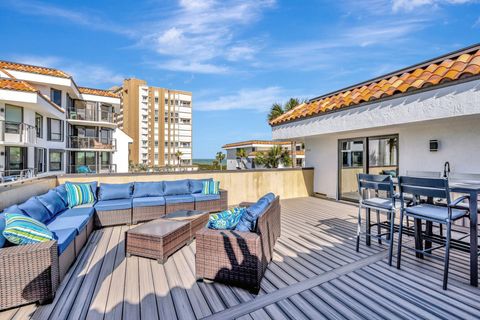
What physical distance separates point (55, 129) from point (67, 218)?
55.8 ft

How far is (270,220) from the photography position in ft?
11.4

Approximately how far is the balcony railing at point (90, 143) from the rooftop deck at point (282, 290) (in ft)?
61.0

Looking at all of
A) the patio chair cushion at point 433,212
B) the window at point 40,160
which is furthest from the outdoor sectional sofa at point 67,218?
the window at point 40,160

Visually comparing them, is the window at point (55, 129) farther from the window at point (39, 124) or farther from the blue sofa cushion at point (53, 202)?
the blue sofa cushion at point (53, 202)

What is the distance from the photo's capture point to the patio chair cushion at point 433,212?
2839 mm

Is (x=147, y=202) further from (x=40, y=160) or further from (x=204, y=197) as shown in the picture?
(x=40, y=160)

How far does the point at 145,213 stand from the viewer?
17.1 ft

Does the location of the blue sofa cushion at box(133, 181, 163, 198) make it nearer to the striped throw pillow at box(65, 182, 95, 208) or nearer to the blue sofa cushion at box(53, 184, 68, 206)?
the striped throw pillow at box(65, 182, 95, 208)

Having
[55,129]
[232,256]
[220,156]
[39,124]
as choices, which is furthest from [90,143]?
[232,256]

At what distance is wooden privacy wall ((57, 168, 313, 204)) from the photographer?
616 centimetres

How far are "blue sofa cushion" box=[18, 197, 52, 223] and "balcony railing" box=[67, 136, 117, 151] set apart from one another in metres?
18.0

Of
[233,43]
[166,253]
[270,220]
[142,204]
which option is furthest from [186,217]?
[233,43]

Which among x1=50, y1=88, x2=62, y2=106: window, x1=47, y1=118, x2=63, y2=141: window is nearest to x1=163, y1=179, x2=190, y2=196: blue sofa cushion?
x1=47, y1=118, x2=63, y2=141: window

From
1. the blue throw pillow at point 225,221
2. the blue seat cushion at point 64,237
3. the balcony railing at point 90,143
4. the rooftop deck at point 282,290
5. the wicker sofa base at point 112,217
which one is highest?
the balcony railing at point 90,143
